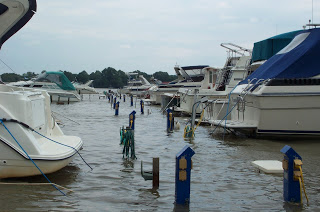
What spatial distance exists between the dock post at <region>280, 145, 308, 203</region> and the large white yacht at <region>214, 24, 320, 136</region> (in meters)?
7.72

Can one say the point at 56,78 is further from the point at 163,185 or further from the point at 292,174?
the point at 292,174

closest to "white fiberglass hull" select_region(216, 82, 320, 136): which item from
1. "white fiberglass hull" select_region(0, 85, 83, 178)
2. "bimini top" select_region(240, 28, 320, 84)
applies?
"bimini top" select_region(240, 28, 320, 84)

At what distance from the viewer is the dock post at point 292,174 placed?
747cm

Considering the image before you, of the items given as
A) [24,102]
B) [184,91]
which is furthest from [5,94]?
[184,91]

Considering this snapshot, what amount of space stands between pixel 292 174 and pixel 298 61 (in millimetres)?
9083

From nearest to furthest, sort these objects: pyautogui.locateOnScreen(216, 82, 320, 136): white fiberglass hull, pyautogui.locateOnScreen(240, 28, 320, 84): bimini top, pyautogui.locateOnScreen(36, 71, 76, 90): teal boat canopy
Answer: pyautogui.locateOnScreen(216, 82, 320, 136): white fiberglass hull, pyautogui.locateOnScreen(240, 28, 320, 84): bimini top, pyautogui.locateOnScreen(36, 71, 76, 90): teal boat canopy

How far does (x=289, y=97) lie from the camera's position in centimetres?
1505

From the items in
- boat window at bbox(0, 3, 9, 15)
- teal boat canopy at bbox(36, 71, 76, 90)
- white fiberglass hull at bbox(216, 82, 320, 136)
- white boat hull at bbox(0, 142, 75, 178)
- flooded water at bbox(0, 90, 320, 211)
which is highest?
boat window at bbox(0, 3, 9, 15)

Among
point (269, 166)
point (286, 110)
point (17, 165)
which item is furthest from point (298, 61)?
point (17, 165)

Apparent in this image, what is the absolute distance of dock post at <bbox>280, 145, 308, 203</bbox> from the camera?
7.47 metres

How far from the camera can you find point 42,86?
4966 centimetres

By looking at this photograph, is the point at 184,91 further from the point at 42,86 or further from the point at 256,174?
the point at 42,86

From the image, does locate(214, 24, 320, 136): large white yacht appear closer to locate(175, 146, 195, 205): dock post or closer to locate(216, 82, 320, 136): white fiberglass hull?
locate(216, 82, 320, 136): white fiberglass hull

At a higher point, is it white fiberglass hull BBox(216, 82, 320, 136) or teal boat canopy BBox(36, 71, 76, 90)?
teal boat canopy BBox(36, 71, 76, 90)
